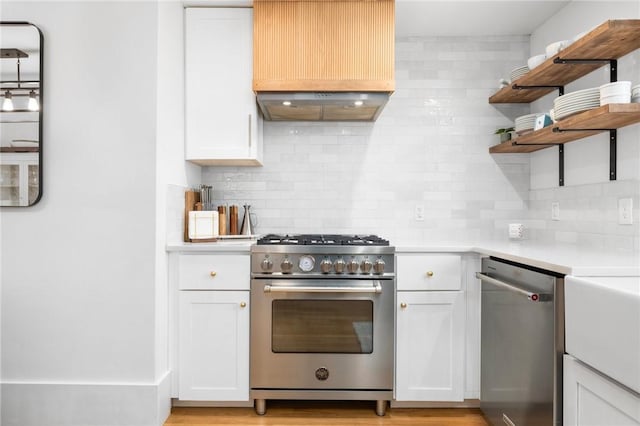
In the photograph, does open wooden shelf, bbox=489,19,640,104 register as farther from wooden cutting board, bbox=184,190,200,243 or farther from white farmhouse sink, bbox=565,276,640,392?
wooden cutting board, bbox=184,190,200,243

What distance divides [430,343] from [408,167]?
1247 mm

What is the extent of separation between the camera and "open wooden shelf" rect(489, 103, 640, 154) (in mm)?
1728

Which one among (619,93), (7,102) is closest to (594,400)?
(619,93)

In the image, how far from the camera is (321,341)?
7.73 feet

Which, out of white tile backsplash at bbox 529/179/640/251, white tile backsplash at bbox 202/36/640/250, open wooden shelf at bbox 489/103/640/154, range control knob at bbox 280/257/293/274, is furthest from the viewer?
white tile backsplash at bbox 202/36/640/250

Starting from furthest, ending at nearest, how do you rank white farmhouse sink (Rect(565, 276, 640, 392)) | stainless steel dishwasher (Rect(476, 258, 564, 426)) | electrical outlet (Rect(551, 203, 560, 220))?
electrical outlet (Rect(551, 203, 560, 220)), stainless steel dishwasher (Rect(476, 258, 564, 426)), white farmhouse sink (Rect(565, 276, 640, 392))

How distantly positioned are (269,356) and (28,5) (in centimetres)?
229

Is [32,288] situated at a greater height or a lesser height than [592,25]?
lesser

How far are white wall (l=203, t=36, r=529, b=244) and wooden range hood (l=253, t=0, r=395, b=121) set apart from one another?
0.50 m

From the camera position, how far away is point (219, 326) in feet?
7.77

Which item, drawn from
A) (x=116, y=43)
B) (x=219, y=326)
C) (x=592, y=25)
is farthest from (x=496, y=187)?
(x=116, y=43)

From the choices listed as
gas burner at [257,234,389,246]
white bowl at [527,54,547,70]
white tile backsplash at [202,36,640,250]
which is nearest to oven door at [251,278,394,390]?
gas burner at [257,234,389,246]

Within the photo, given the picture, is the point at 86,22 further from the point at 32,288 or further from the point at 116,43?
the point at 32,288

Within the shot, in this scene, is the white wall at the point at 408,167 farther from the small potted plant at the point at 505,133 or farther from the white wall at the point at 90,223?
the white wall at the point at 90,223
